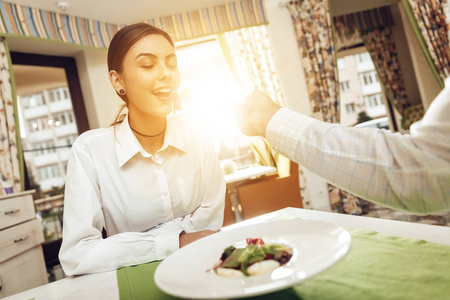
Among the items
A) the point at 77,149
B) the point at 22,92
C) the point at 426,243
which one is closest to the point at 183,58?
the point at 22,92

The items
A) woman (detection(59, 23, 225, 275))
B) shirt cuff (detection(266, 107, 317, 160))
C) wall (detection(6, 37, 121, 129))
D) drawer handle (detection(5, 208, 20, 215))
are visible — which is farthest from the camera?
wall (detection(6, 37, 121, 129))

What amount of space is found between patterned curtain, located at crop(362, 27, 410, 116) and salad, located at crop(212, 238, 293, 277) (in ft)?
23.4

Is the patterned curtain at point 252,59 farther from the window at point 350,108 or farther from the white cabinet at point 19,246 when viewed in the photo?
the window at point 350,108

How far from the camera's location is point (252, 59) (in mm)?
4926

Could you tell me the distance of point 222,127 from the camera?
594cm

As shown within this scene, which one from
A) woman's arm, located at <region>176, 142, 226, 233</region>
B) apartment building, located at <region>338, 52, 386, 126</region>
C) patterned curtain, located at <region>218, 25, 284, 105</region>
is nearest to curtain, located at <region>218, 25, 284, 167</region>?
patterned curtain, located at <region>218, 25, 284, 105</region>

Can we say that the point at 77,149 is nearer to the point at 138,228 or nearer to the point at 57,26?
the point at 138,228

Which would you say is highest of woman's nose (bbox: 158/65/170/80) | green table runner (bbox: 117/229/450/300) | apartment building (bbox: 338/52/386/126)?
apartment building (bbox: 338/52/386/126)

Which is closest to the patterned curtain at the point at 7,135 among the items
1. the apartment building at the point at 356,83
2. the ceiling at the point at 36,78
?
the ceiling at the point at 36,78

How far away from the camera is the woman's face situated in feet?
3.90

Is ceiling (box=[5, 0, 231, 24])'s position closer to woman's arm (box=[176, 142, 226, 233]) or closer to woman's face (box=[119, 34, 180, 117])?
woman's face (box=[119, 34, 180, 117])

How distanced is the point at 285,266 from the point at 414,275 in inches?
8.0

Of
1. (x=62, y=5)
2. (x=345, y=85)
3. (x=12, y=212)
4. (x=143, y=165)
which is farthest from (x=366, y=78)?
(x=143, y=165)

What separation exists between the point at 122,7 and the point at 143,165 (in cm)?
361
